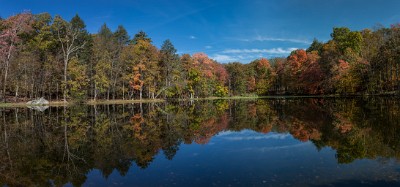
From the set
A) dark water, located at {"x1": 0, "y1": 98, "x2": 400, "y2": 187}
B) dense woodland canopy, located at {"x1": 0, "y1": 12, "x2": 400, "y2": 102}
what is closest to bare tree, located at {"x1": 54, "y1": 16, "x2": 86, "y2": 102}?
dense woodland canopy, located at {"x1": 0, "y1": 12, "x2": 400, "y2": 102}

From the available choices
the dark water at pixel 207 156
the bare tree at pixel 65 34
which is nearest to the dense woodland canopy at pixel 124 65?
the bare tree at pixel 65 34

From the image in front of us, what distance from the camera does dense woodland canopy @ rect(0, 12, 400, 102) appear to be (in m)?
48.3

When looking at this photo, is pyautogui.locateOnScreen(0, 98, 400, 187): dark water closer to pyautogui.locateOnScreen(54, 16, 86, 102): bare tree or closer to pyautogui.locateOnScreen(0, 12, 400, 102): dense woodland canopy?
pyautogui.locateOnScreen(0, 12, 400, 102): dense woodland canopy

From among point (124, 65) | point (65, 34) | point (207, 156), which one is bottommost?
point (207, 156)

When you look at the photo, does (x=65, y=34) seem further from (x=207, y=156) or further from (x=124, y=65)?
(x=207, y=156)

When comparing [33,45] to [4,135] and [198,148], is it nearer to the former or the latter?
[4,135]

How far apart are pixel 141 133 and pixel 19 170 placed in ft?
25.8

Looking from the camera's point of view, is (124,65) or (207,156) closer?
(207,156)

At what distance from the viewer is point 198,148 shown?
13.6 meters

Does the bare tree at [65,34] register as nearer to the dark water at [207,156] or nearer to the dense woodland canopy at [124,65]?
the dense woodland canopy at [124,65]

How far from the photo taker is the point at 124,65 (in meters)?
59.5

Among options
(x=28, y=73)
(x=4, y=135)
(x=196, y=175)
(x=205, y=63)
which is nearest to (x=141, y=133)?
(x=4, y=135)

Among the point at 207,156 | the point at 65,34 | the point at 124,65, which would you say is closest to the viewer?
the point at 207,156

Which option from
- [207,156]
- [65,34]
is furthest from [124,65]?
[207,156]
